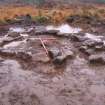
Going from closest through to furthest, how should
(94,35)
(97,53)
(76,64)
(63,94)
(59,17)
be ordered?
(63,94)
(76,64)
(97,53)
(94,35)
(59,17)

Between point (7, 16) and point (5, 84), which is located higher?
point (5, 84)

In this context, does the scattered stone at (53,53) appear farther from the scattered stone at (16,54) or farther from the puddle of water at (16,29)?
the puddle of water at (16,29)

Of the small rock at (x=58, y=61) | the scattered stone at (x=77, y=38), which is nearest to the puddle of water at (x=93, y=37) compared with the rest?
the scattered stone at (x=77, y=38)

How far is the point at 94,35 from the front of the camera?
1538 centimetres

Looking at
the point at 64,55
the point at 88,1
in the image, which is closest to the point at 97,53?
the point at 64,55

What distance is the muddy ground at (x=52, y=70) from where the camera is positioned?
748 cm

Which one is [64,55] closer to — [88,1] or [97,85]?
[97,85]

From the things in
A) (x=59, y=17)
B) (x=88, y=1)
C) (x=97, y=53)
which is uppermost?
(x=97, y=53)

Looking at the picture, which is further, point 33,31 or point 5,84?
point 33,31

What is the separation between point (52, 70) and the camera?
31.8 feet

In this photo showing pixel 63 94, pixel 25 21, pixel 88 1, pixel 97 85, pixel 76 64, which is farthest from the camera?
pixel 88 1

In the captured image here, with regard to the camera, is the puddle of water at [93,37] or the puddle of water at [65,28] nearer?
the puddle of water at [93,37]

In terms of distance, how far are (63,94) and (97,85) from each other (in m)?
1.28

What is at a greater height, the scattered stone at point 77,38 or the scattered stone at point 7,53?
the scattered stone at point 7,53
